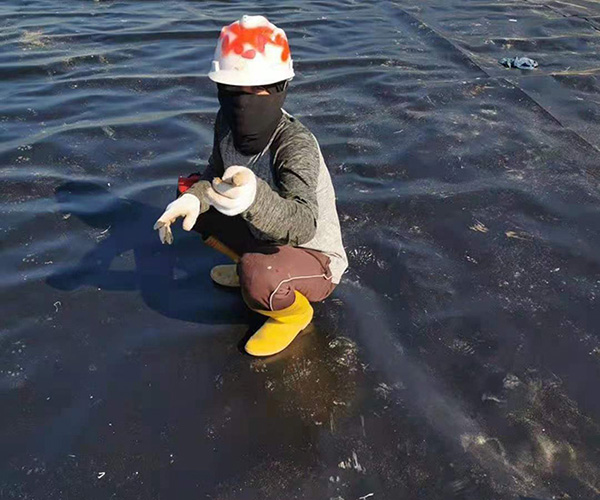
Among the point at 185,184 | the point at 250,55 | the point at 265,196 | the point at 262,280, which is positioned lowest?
the point at 262,280

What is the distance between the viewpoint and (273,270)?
2324 millimetres

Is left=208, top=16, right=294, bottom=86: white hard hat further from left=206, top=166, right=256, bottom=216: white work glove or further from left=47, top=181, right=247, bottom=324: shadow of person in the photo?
left=47, top=181, right=247, bottom=324: shadow of person

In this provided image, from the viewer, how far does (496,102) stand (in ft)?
15.3

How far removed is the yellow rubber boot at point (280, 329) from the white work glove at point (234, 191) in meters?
0.60

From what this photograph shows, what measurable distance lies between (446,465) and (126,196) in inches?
86.7

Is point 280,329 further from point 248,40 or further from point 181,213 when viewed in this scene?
point 248,40

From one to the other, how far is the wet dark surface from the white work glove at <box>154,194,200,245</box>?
23.9 inches

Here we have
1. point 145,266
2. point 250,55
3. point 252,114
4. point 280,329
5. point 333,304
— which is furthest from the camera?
point 145,266

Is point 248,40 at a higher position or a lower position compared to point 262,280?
higher

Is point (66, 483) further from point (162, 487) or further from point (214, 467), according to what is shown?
point (214, 467)

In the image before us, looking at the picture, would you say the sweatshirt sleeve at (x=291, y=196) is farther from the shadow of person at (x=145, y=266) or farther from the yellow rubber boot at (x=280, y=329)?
the shadow of person at (x=145, y=266)

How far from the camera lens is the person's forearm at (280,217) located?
78.2 inches

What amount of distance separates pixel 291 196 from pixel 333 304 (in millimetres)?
751

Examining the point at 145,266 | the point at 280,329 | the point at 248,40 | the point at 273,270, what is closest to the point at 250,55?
the point at 248,40
